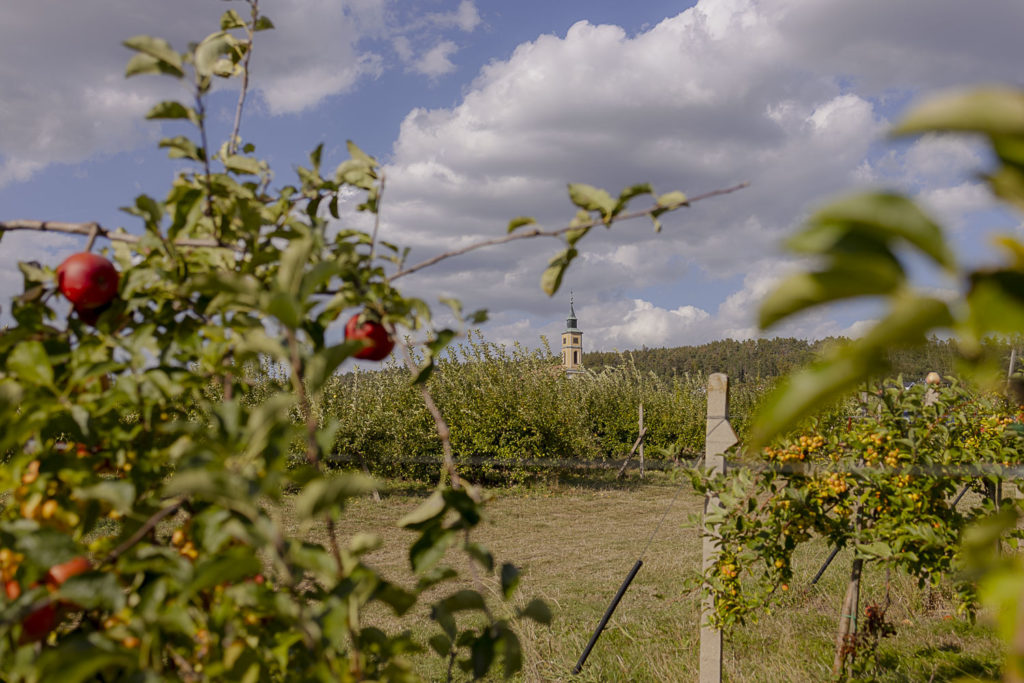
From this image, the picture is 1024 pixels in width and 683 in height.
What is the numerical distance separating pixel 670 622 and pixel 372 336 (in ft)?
14.1

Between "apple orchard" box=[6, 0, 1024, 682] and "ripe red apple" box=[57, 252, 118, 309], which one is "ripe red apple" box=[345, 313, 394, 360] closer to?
"apple orchard" box=[6, 0, 1024, 682]

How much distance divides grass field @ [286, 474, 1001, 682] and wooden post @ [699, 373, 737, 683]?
13cm

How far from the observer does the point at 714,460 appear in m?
3.16

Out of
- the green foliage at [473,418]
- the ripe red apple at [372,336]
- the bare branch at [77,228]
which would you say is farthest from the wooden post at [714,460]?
the green foliage at [473,418]

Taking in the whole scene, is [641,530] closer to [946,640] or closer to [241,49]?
[946,640]

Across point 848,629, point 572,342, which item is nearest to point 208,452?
→ point 848,629

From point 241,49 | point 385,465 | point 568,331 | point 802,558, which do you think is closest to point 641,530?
point 802,558

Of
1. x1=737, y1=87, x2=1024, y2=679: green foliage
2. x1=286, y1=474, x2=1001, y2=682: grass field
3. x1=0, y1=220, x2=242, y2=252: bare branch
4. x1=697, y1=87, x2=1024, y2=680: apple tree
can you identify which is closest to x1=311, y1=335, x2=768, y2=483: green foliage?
x1=286, y1=474, x2=1001, y2=682: grass field

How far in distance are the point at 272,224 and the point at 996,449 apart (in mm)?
4805

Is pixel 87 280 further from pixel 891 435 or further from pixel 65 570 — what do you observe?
pixel 891 435

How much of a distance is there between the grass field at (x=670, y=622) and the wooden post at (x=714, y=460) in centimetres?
13

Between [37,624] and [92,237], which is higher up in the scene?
[92,237]

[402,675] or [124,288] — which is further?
[124,288]

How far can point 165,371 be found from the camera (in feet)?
3.19
